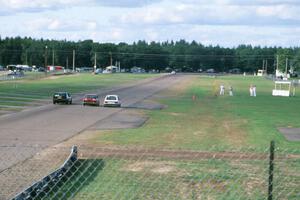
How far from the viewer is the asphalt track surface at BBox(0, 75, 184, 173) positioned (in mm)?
26556

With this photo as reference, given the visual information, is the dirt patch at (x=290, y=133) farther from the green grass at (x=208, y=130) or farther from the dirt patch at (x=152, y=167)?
the dirt patch at (x=152, y=167)

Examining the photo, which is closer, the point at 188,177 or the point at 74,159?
the point at 188,177

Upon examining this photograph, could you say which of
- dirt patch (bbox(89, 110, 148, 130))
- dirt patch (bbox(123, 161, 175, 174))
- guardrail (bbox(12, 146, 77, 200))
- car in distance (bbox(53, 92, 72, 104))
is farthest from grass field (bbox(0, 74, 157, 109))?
guardrail (bbox(12, 146, 77, 200))

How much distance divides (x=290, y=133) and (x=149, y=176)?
717 inches

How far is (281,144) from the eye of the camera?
31109 millimetres

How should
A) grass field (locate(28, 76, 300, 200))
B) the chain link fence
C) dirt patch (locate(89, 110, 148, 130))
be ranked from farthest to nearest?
dirt patch (locate(89, 110, 148, 130)) < grass field (locate(28, 76, 300, 200)) < the chain link fence

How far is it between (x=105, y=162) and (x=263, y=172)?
596 cm

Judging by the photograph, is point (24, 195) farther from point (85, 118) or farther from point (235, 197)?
point (85, 118)

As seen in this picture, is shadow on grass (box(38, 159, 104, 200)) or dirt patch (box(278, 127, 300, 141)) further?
dirt patch (box(278, 127, 300, 141))

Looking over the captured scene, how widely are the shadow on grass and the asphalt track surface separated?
2775 mm

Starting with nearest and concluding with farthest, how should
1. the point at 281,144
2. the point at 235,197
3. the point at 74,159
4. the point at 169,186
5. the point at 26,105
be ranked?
the point at 235,197 < the point at 169,186 < the point at 74,159 < the point at 281,144 < the point at 26,105

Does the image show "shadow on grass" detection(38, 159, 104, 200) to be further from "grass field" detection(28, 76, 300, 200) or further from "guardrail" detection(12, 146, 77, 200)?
"guardrail" detection(12, 146, 77, 200)

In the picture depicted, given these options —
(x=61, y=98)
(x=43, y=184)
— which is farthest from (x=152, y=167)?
(x=61, y=98)

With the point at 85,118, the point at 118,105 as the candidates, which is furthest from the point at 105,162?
the point at 118,105
